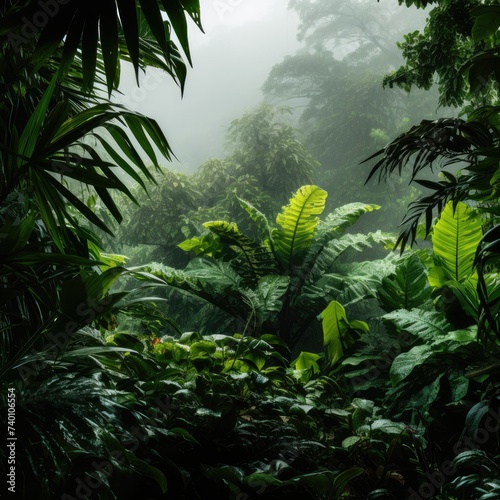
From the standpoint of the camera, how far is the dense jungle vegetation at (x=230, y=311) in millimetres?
1060

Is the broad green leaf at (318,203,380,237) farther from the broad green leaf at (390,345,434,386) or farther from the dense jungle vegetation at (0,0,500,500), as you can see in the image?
the broad green leaf at (390,345,434,386)

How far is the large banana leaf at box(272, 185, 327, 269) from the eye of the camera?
188 inches

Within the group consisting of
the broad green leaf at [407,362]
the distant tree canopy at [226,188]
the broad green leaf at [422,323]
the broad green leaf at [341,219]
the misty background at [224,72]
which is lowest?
the broad green leaf at [407,362]

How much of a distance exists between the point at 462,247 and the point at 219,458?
83.6 inches

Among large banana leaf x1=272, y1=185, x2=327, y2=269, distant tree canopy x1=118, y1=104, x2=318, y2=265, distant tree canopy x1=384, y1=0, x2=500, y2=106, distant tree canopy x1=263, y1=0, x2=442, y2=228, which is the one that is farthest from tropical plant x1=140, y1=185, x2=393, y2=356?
distant tree canopy x1=263, y1=0, x2=442, y2=228

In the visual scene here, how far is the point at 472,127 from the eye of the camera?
→ 1.86 meters

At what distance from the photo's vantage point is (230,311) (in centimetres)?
528

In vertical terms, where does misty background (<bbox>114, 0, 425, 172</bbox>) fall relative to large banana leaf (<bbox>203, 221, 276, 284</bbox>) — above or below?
above

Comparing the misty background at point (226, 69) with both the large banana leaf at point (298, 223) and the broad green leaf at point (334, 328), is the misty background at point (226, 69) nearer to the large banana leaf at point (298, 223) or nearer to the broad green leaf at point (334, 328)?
the large banana leaf at point (298, 223)

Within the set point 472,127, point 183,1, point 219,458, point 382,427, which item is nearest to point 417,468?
point 382,427

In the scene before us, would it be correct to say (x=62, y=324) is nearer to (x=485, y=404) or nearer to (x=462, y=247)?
(x=485, y=404)

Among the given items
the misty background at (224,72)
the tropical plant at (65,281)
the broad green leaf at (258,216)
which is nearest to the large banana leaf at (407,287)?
the broad green leaf at (258,216)

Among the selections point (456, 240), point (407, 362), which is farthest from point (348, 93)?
point (407, 362)

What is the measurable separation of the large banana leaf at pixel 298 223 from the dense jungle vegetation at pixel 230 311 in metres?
0.02
